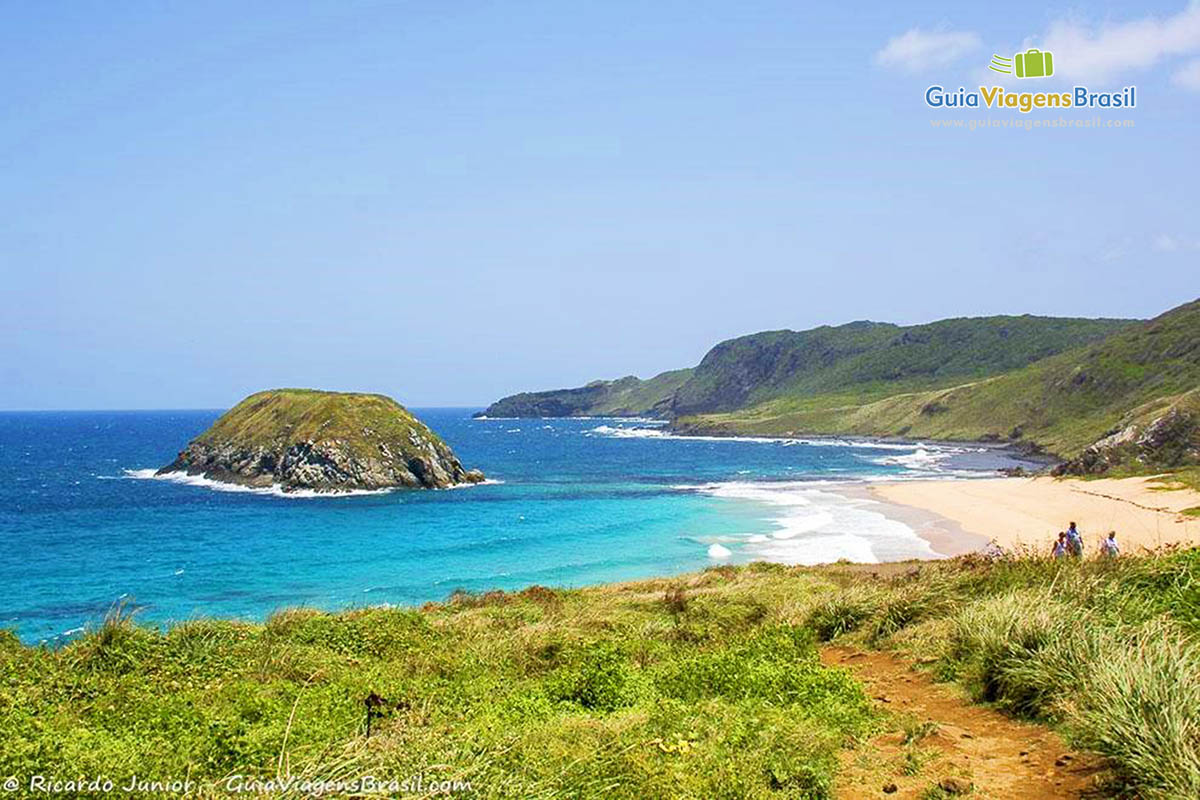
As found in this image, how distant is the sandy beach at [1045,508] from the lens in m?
42.5

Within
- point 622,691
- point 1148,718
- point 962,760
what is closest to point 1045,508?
point 622,691

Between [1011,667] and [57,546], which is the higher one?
Result: [1011,667]

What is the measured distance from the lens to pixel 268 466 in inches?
3157

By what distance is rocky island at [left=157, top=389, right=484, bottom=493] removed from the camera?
7700 centimetres

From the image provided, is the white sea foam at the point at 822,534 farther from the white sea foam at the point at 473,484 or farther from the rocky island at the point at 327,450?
the rocky island at the point at 327,450

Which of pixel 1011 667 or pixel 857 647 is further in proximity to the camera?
pixel 857 647

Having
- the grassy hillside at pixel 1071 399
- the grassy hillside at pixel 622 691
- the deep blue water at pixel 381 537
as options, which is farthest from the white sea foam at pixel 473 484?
the grassy hillside at pixel 1071 399

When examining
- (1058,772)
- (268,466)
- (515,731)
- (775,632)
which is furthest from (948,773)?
(268,466)

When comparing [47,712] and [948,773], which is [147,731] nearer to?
[47,712]

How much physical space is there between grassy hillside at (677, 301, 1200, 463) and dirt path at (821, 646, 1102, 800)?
84806mm

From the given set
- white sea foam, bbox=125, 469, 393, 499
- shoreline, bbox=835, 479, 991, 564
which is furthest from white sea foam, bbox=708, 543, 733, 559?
white sea foam, bbox=125, 469, 393, 499

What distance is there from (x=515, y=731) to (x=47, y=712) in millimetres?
5444

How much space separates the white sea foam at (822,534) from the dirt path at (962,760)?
2994cm

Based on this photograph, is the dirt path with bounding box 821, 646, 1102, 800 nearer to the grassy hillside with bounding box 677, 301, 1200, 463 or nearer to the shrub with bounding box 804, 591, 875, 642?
the shrub with bounding box 804, 591, 875, 642
